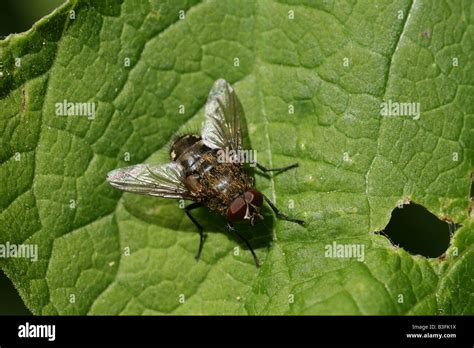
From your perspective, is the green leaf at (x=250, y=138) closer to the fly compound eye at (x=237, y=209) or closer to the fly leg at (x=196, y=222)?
the fly leg at (x=196, y=222)

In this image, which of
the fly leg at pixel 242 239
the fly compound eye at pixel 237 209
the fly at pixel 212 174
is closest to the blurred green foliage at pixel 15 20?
the fly at pixel 212 174

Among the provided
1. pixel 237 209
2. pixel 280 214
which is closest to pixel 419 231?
pixel 280 214

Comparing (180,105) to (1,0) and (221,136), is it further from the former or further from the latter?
(1,0)

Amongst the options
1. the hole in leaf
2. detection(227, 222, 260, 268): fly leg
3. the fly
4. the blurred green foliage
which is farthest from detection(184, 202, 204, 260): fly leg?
the blurred green foliage

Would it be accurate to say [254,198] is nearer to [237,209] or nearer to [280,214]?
[237,209]

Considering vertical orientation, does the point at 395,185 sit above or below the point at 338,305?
above

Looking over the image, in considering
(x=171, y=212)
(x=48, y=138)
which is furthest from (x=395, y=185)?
(x=48, y=138)
